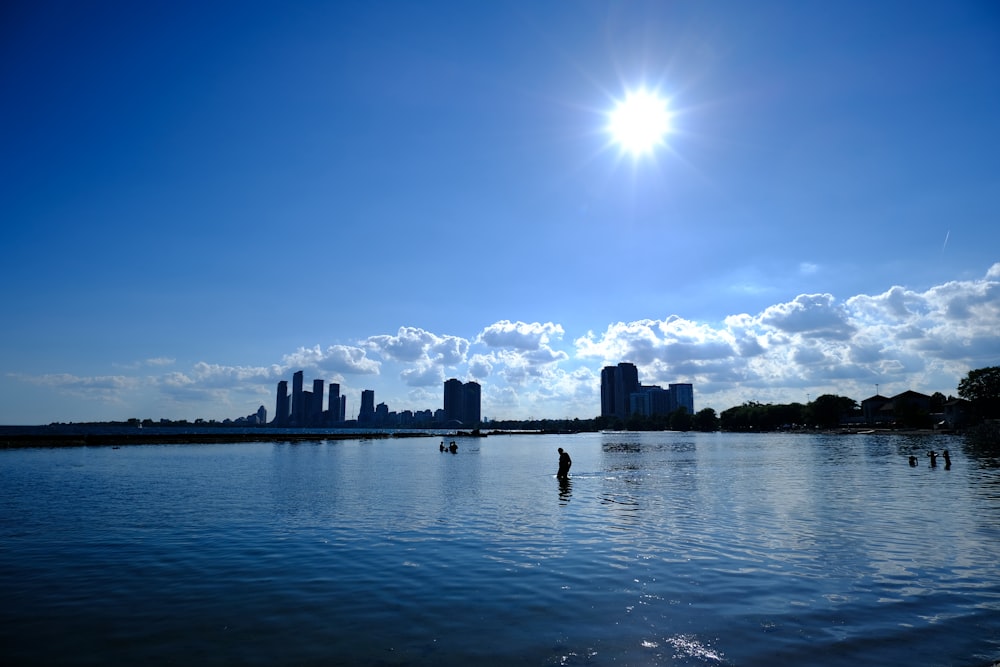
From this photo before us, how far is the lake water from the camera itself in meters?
11.4

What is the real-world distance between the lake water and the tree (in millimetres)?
157795

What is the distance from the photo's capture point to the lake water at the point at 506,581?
11.4m

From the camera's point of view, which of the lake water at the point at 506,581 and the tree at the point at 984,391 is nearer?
the lake water at the point at 506,581

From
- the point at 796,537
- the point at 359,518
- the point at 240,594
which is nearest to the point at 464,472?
the point at 359,518

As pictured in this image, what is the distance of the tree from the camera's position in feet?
502

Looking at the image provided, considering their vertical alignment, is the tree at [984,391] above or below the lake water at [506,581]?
above

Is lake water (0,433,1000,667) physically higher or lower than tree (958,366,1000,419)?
lower

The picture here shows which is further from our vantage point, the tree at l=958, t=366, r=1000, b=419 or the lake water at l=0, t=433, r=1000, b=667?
the tree at l=958, t=366, r=1000, b=419

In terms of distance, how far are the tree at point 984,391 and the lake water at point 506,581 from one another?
158 m

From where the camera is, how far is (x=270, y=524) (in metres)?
26.9

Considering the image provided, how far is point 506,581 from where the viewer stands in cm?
1639

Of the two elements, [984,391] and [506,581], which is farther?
[984,391]

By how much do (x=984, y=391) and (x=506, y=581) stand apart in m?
191

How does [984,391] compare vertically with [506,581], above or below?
above
